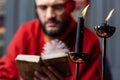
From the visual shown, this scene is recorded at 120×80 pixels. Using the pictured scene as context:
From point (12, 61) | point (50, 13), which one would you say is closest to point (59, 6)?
point (50, 13)

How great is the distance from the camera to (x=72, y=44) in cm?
99

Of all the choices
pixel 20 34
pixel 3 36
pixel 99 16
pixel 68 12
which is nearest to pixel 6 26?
pixel 3 36

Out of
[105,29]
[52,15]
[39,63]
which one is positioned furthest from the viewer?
[52,15]

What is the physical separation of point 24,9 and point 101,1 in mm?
687

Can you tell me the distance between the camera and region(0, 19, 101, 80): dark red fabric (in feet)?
3.05

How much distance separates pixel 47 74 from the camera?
0.81 metres

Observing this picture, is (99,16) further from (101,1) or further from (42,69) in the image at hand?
(42,69)

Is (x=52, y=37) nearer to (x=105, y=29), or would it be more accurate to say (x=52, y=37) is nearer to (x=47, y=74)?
(x=47, y=74)

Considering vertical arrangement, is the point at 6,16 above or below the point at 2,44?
above

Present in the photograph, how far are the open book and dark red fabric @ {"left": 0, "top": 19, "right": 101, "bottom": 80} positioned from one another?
0.12 meters

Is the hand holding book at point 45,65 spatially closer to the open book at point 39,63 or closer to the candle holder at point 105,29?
the open book at point 39,63

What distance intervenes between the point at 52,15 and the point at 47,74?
23cm

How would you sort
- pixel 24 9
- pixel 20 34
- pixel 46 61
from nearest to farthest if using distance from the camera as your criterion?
pixel 46 61
pixel 20 34
pixel 24 9

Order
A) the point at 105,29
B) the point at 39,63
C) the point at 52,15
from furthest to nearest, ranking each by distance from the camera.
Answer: the point at 52,15 < the point at 39,63 < the point at 105,29
